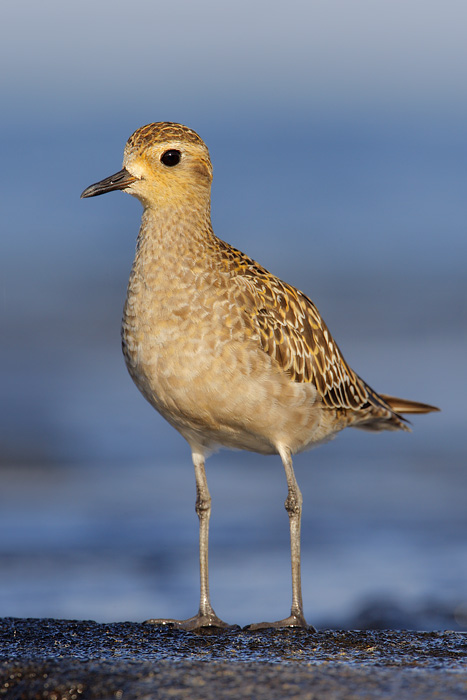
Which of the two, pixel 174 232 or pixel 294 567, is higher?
pixel 174 232

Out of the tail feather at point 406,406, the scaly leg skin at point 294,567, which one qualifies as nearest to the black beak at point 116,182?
the scaly leg skin at point 294,567

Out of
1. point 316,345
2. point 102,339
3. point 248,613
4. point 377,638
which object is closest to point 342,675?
point 377,638

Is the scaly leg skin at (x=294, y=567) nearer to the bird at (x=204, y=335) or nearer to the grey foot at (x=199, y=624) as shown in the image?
the bird at (x=204, y=335)

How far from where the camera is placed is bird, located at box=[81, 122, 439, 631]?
671 cm

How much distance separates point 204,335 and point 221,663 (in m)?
2.31

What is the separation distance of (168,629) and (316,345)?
2471 mm

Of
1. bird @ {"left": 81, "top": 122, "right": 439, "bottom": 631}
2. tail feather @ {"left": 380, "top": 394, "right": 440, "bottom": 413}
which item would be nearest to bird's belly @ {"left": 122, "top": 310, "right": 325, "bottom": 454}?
bird @ {"left": 81, "top": 122, "right": 439, "bottom": 631}

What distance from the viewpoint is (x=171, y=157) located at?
23.4 feet

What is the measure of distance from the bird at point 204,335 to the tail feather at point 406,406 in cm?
171

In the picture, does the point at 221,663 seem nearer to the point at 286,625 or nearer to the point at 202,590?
the point at 286,625

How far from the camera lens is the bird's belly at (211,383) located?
6.66 m

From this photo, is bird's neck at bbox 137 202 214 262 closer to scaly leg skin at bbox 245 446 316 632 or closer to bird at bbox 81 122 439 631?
bird at bbox 81 122 439 631

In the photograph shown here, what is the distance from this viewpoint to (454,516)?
473 inches

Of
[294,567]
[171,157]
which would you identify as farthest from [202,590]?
[171,157]
